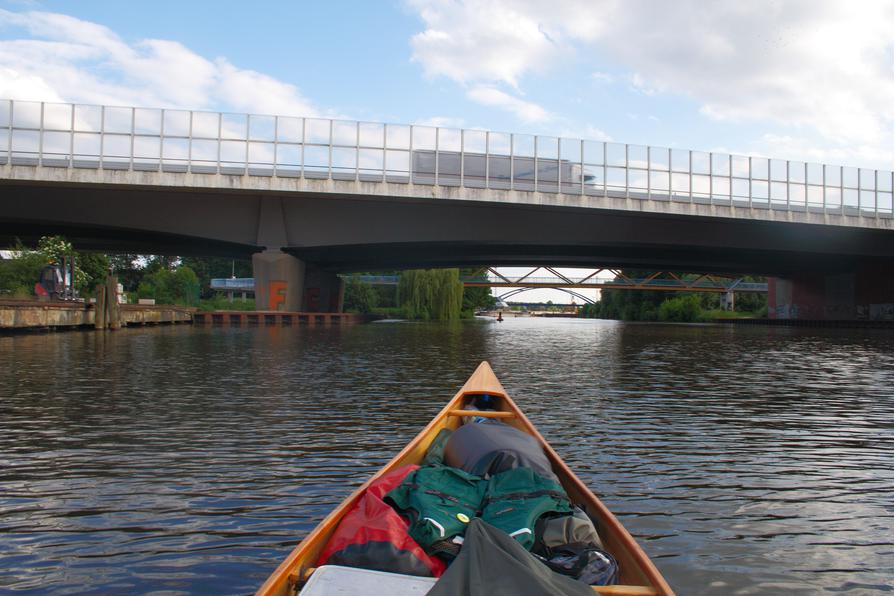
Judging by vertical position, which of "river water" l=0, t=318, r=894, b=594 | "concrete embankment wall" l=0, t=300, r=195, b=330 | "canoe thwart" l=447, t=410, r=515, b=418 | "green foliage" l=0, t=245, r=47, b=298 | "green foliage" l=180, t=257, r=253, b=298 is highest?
"green foliage" l=180, t=257, r=253, b=298

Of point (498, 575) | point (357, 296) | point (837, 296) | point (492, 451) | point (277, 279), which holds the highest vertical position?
point (357, 296)

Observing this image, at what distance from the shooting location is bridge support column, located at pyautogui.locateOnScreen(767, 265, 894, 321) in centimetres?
5397

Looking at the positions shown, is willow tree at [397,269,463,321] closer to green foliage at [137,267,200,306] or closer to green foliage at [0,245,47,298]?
green foliage at [137,267,200,306]

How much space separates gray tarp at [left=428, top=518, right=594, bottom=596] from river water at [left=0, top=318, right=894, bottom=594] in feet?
5.19

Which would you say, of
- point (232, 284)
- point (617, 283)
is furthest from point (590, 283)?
point (232, 284)

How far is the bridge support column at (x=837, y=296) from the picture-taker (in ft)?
177

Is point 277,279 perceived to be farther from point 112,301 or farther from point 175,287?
point 175,287

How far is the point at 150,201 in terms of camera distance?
3894cm

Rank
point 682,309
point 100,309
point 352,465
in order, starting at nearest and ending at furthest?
point 352,465
point 100,309
point 682,309

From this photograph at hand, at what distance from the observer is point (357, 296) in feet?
306

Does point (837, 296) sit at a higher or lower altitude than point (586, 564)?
higher

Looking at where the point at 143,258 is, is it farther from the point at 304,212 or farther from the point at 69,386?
the point at 69,386

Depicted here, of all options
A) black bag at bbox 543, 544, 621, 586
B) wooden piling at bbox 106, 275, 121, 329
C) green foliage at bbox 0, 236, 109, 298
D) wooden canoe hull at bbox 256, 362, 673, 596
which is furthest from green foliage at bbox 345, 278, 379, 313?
black bag at bbox 543, 544, 621, 586

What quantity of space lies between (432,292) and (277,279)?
27255mm
